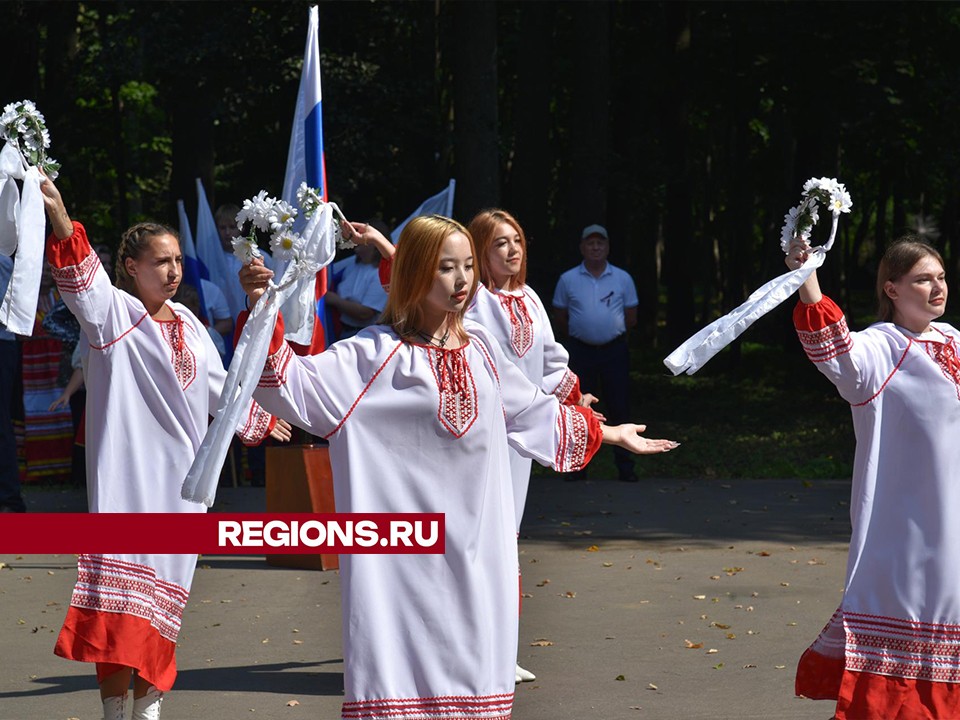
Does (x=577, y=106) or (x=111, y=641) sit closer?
(x=111, y=641)

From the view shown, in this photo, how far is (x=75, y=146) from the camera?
88.4 ft

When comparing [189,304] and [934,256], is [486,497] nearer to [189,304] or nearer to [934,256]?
[934,256]

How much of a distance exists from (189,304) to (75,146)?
17.1 m

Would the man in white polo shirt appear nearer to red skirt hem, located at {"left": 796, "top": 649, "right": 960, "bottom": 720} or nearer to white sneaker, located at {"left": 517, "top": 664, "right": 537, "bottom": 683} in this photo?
white sneaker, located at {"left": 517, "top": 664, "right": 537, "bottom": 683}

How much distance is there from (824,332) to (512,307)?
2105 millimetres

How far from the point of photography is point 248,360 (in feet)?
14.1

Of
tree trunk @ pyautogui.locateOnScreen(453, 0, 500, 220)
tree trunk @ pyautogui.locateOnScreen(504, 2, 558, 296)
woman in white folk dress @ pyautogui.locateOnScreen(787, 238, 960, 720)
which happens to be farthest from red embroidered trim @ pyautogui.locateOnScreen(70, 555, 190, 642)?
tree trunk @ pyautogui.locateOnScreen(504, 2, 558, 296)

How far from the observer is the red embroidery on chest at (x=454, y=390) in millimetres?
4523

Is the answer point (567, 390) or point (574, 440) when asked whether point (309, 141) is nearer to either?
point (567, 390)

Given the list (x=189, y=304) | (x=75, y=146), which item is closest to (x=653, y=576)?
(x=189, y=304)

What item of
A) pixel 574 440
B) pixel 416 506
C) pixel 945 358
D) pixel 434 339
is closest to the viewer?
pixel 416 506

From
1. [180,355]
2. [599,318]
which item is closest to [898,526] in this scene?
[180,355]

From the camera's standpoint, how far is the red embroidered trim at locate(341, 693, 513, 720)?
4.42 metres

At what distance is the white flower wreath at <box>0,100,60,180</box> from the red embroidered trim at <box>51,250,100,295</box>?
0.99 ft
